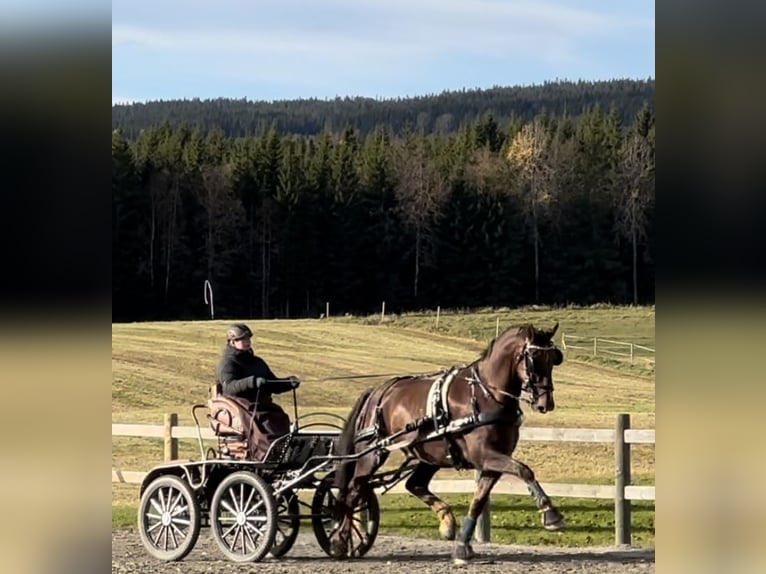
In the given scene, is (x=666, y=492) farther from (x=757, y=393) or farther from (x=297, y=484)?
(x=297, y=484)

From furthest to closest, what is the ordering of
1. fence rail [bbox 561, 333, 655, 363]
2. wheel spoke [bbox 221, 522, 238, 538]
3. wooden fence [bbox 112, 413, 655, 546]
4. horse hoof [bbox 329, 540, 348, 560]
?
fence rail [bbox 561, 333, 655, 363] < wooden fence [bbox 112, 413, 655, 546] < horse hoof [bbox 329, 540, 348, 560] < wheel spoke [bbox 221, 522, 238, 538]

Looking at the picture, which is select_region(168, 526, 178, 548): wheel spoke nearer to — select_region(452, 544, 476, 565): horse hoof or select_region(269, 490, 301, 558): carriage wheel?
select_region(269, 490, 301, 558): carriage wheel

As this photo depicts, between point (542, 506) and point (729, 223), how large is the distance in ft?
14.4

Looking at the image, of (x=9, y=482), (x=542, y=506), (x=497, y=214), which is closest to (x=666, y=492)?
(x=9, y=482)

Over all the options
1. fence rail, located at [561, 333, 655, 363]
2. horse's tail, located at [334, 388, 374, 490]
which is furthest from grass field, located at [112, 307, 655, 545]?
horse's tail, located at [334, 388, 374, 490]

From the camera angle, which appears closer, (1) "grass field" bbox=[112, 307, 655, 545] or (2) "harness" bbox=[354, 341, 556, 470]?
(2) "harness" bbox=[354, 341, 556, 470]

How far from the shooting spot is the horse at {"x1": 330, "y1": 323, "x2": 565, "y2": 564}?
7621 millimetres

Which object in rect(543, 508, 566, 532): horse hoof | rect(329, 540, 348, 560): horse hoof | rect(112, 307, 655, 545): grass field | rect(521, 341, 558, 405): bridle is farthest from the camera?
rect(112, 307, 655, 545): grass field

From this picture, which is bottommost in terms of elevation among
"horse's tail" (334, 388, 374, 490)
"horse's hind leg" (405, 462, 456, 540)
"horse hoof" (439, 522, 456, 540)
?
"horse hoof" (439, 522, 456, 540)

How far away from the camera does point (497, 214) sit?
26.0 meters

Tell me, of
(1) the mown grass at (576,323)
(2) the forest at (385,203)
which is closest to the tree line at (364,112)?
(2) the forest at (385,203)

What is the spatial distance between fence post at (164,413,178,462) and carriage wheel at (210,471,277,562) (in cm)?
257

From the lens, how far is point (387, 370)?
22.5 m

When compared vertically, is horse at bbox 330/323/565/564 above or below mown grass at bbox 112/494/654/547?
above
